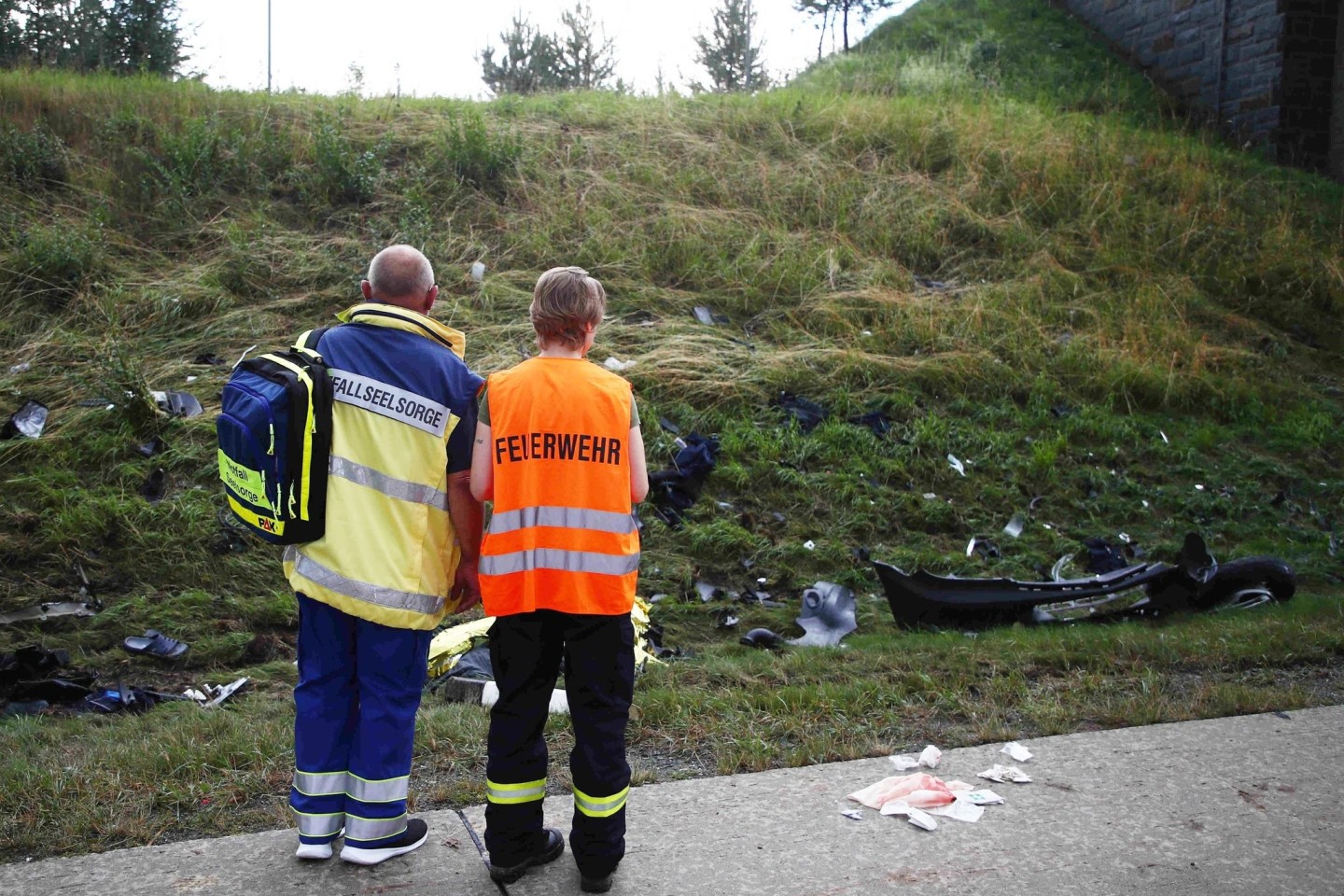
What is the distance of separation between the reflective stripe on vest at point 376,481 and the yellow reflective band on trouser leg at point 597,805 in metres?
1.00

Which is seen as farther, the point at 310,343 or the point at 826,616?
the point at 826,616

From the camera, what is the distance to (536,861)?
10.6ft

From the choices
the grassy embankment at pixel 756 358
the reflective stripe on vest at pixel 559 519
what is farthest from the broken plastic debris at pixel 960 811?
the reflective stripe on vest at pixel 559 519

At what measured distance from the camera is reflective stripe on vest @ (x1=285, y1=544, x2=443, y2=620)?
123 inches

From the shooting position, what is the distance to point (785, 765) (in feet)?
13.5

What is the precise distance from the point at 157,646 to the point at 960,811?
4404mm

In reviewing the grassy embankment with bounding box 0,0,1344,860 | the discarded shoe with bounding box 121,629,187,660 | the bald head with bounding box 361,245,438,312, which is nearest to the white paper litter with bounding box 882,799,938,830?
the grassy embankment with bounding box 0,0,1344,860

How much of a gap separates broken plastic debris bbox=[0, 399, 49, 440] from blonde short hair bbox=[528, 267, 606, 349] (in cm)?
590

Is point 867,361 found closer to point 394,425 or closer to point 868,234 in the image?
point 868,234

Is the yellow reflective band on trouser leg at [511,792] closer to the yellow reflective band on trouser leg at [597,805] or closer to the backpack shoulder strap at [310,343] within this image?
the yellow reflective band on trouser leg at [597,805]

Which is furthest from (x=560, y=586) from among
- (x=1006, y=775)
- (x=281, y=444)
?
(x=1006, y=775)

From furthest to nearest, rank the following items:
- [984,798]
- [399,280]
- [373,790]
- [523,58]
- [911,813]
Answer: [523,58], [984,798], [911,813], [399,280], [373,790]

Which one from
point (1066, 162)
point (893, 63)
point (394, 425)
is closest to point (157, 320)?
point (394, 425)

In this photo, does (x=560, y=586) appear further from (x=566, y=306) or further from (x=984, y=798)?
(x=984, y=798)
